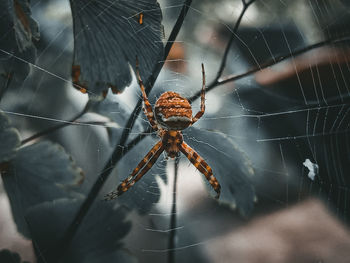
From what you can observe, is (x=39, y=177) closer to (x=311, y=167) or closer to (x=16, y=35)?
(x=16, y=35)

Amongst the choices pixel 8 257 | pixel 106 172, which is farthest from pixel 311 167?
pixel 8 257

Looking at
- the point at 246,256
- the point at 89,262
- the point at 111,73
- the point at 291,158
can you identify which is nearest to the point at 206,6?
the point at 111,73

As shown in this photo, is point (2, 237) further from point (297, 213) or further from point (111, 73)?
point (297, 213)

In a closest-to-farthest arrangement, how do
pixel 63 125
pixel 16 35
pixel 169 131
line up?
pixel 16 35 → pixel 63 125 → pixel 169 131

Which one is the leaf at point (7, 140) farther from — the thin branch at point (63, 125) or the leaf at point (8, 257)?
the leaf at point (8, 257)

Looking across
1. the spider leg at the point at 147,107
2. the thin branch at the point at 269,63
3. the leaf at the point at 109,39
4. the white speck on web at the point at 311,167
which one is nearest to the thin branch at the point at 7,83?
the leaf at the point at 109,39
